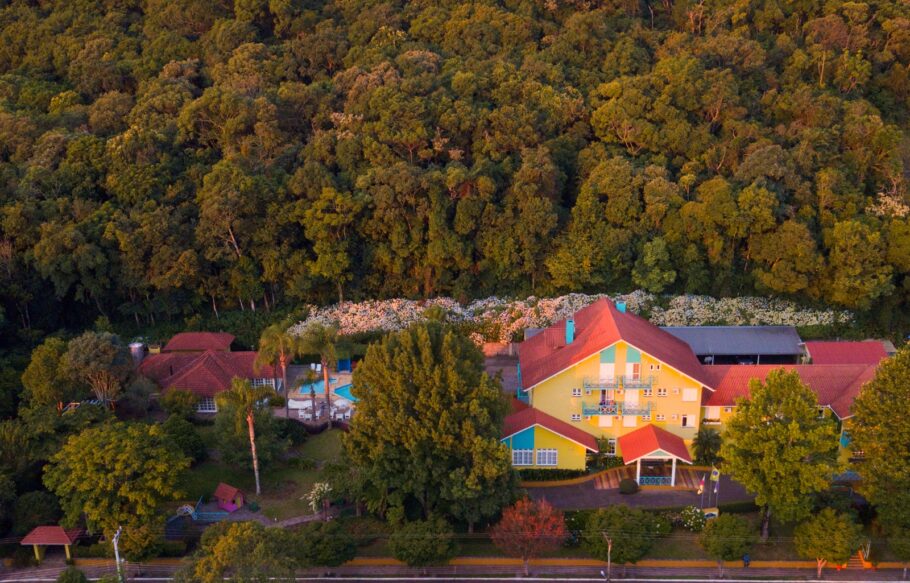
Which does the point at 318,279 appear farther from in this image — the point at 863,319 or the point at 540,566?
the point at 863,319

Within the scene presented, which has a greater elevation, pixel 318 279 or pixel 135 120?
pixel 135 120

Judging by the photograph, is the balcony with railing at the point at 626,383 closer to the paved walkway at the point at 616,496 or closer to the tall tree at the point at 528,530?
the paved walkway at the point at 616,496

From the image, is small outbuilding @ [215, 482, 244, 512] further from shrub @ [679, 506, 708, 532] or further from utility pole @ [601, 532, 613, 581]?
shrub @ [679, 506, 708, 532]

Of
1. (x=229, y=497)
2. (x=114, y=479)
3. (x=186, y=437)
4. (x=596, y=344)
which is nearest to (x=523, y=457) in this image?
(x=596, y=344)

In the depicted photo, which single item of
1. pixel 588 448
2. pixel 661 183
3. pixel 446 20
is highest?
pixel 446 20

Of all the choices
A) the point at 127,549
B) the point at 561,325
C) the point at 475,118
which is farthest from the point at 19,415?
the point at 475,118

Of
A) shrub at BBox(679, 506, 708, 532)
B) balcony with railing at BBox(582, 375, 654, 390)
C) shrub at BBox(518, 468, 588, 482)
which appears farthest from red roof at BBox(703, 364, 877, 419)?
shrub at BBox(518, 468, 588, 482)

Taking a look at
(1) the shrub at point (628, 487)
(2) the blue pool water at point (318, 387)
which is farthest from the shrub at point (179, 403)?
(1) the shrub at point (628, 487)
